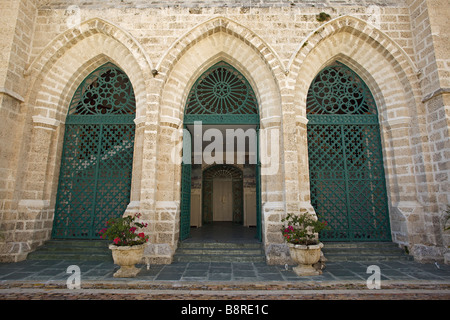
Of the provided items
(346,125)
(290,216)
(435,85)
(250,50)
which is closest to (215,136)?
(250,50)

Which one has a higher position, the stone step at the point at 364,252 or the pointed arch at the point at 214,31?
the pointed arch at the point at 214,31

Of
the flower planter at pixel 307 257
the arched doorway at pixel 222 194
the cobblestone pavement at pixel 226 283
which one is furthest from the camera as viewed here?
the arched doorway at pixel 222 194

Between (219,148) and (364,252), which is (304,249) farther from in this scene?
(219,148)

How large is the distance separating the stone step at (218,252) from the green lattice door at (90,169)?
71.1 inches

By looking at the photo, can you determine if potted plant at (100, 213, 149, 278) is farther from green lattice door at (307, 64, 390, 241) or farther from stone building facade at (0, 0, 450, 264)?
green lattice door at (307, 64, 390, 241)

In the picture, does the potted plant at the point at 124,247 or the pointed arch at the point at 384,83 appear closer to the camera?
the potted plant at the point at 124,247

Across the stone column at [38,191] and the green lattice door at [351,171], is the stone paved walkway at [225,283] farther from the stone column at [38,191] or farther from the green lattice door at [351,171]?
the green lattice door at [351,171]

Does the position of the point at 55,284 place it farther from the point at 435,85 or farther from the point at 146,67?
the point at 435,85

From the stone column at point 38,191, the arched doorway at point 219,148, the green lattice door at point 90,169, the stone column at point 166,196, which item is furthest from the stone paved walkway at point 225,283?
the arched doorway at point 219,148

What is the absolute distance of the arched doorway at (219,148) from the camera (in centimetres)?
540

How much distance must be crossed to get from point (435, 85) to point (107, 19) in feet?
22.6

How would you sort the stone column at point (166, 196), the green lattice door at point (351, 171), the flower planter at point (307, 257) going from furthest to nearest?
the green lattice door at point (351, 171), the stone column at point (166, 196), the flower planter at point (307, 257)

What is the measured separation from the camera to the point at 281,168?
15.6 feet

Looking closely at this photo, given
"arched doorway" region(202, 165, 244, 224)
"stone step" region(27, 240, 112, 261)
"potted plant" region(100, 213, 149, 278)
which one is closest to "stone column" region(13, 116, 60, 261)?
"stone step" region(27, 240, 112, 261)
